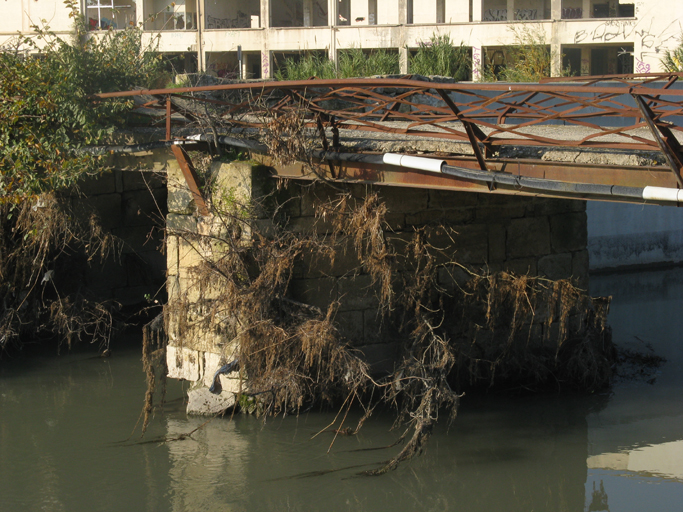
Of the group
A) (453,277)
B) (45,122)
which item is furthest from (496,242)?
(45,122)

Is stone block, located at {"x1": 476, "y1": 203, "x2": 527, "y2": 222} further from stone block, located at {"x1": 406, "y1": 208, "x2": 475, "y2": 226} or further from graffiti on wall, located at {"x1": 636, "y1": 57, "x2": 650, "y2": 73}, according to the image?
graffiti on wall, located at {"x1": 636, "y1": 57, "x2": 650, "y2": 73}

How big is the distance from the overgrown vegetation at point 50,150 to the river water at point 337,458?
1427 millimetres

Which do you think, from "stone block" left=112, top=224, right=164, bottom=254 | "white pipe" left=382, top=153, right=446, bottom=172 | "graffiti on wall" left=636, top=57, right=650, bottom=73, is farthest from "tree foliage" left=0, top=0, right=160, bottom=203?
"graffiti on wall" left=636, top=57, right=650, bottom=73

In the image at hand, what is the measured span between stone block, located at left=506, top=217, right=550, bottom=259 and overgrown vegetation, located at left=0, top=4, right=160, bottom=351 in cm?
423

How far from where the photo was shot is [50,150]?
7332mm

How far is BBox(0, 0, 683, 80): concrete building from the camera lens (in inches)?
1078

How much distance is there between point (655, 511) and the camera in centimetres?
560

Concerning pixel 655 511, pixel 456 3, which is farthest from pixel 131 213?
pixel 456 3

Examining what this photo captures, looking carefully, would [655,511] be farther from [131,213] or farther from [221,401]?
[131,213]

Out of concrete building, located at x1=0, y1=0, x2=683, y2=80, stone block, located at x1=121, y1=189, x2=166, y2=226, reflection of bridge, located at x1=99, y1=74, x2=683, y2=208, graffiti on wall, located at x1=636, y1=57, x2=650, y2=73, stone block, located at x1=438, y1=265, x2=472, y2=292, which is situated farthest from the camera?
concrete building, located at x1=0, y1=0, x2=683, y2=80

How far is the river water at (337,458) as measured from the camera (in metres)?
5.80

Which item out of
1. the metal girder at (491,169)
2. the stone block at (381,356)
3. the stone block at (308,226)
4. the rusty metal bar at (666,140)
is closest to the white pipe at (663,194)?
the rusty metal bar at (666,140)

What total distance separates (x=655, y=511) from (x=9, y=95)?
22.0 feet

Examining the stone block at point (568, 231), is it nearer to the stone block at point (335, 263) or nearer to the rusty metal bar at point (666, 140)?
the stone block at point (335, 263)
